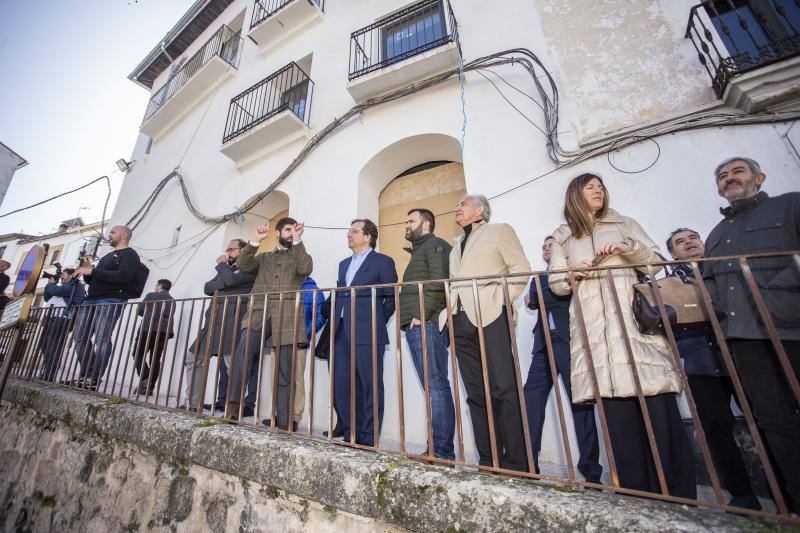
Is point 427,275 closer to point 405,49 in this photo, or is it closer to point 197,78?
point 405,49

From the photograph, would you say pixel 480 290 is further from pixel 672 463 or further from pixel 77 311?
pixel 77 311

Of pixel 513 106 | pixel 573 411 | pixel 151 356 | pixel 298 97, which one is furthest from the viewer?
pixel 298 97

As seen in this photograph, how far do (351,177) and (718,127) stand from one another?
4087mm

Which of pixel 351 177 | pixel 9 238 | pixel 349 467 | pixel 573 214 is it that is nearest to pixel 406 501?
pixel 349 467

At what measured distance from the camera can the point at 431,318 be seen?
251cm

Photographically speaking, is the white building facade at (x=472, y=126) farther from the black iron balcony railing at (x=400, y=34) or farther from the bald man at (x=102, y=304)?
the bald man at (x=102, y=304)

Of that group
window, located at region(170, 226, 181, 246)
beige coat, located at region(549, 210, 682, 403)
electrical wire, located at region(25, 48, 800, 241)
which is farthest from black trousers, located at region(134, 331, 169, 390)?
window, located at region(170, 226, 181, 246)

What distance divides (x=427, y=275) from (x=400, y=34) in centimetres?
513

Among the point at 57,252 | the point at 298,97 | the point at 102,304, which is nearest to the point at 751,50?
the point at 298,97

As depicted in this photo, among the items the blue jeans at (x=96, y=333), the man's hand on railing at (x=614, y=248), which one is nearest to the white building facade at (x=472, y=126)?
the man's hand on railing at (x=614, y=248)

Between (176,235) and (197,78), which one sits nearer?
(176,235)

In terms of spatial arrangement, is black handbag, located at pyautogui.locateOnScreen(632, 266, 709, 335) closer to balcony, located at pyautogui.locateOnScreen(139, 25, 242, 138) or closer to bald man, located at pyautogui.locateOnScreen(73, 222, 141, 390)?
bald man, located at pyautogui.locateOnScreen(73, 222, 141, 390)

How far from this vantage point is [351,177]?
497cm

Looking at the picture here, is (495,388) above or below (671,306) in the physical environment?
below
